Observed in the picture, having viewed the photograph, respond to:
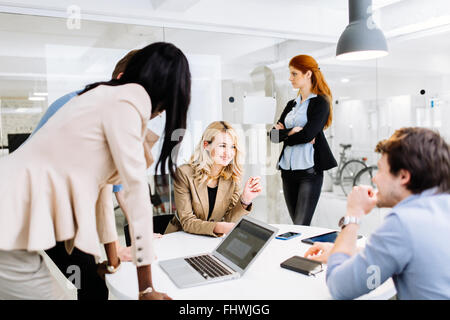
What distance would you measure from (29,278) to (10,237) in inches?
6.7

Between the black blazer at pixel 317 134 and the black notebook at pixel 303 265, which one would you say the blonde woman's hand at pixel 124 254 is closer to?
the black notebook at pixel 303 265

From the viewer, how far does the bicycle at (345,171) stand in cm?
472

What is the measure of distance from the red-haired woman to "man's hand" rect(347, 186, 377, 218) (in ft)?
6.52

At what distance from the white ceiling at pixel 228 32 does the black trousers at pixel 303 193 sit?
1.31m

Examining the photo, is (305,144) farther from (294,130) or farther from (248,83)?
(248,83)

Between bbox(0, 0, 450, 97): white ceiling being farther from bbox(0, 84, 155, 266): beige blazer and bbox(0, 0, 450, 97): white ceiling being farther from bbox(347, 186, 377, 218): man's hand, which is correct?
bbox(347, 186, 377, 218): man's hand

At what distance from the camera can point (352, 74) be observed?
15.2 ft

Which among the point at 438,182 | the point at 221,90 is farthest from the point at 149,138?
the point at 221,90

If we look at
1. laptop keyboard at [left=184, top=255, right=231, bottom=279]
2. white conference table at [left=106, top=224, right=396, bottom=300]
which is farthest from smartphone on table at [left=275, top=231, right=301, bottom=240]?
laptop keyboard at [left=184, top=255, right=231, bottom=279]

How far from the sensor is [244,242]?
1.54 m

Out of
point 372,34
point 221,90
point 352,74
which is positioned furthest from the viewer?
point 352,74

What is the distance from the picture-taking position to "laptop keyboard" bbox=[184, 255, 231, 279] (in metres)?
1.41

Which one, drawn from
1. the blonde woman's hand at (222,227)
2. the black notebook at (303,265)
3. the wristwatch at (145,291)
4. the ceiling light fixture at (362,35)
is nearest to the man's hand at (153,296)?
the wristwatch at (145,291)
